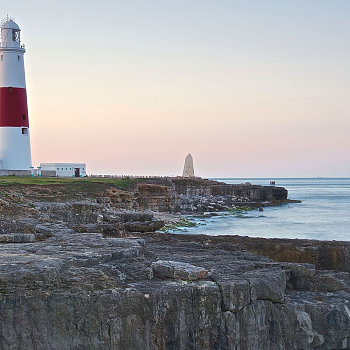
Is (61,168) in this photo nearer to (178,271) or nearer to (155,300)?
(178,271)

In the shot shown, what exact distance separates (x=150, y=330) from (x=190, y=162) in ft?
266

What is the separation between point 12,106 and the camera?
117 ft

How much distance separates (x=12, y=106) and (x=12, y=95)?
35.8 inches

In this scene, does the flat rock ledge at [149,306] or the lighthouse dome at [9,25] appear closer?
the flat rock ledge at [149,306]

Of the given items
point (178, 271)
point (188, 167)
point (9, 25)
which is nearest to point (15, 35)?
point (9, 25)

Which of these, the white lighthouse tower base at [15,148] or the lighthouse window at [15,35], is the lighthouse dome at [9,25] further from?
the white lighthouse tower base at [15,148]

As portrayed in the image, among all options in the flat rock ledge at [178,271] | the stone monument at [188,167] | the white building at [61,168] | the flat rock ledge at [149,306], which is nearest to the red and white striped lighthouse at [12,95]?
the white building at [61,168]

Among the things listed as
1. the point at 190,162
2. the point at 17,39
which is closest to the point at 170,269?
the point at 17,39

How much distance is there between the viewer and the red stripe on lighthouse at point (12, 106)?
3544 cm

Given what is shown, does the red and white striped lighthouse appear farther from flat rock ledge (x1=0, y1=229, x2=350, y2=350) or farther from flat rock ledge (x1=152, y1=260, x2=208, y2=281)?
flat rock ledge (x1=152, y1=260, x2=208, y2=281)

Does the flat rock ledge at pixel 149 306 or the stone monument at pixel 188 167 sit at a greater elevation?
the stone monument at pixel 188 167

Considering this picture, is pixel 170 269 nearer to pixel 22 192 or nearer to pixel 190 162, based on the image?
pixel 22 192

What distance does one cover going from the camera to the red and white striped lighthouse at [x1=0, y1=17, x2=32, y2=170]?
35.6m

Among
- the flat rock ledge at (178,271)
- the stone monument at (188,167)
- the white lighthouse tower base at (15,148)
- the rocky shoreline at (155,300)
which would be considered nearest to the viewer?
the rocky shoreline at (155,300)
